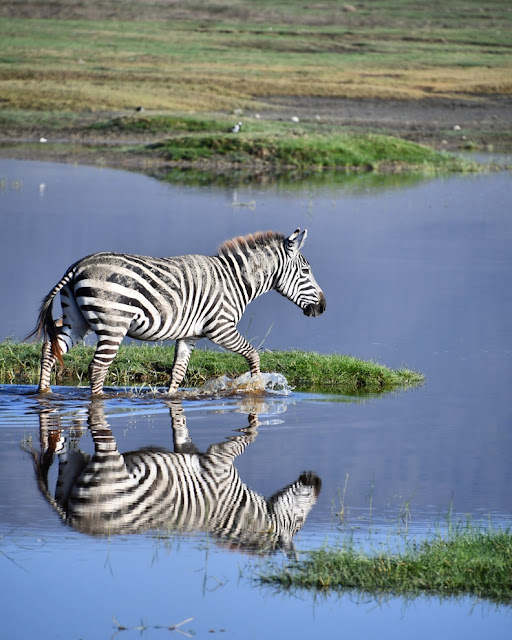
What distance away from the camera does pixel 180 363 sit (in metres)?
12.1

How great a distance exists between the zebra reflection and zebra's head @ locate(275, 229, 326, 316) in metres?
2.59

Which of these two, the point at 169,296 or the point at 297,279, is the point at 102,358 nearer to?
the point at 169,296

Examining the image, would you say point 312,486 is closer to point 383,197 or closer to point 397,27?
point 383,197

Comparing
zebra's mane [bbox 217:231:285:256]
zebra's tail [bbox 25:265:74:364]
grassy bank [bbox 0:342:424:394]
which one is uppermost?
zebra's mane [bbox 217:231:285:256]

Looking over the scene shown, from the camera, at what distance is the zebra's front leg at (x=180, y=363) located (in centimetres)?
1210

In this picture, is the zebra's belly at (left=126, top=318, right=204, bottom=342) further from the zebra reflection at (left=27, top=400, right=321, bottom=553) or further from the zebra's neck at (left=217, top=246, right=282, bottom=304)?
the zebra reflection at (left=27, top=400, right=321, bottom=553)

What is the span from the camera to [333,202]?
98.3 feet

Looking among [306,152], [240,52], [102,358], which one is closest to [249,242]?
[102,358]

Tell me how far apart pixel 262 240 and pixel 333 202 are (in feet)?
57.6

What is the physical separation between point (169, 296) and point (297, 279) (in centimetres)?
179

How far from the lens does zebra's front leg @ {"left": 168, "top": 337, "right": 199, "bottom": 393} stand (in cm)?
1210

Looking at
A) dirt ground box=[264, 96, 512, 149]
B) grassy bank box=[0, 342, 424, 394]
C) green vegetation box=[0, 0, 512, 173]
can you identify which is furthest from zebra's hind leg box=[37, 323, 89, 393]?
dirt ground box=[264, 96, 512, 149]

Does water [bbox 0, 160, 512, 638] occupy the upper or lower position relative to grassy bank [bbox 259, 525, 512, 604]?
lower

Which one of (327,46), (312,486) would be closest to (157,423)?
(312,486)
